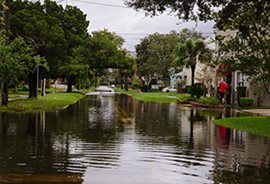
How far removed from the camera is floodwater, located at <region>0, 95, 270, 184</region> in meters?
9.66

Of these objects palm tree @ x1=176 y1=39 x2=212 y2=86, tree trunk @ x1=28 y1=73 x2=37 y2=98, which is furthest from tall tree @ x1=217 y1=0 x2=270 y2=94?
palm tree @ x1=176 y1=39 x2=212 y2=86

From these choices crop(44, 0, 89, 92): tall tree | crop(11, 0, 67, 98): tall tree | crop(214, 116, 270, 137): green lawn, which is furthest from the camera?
crop(44, 0, 89, 92): tall tree

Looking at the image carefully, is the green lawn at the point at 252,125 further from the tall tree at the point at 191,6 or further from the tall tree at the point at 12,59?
the tall tree at the point at 12,59

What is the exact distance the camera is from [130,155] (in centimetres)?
1255

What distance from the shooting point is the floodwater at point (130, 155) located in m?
9.66

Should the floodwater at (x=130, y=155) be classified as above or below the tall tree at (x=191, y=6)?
below

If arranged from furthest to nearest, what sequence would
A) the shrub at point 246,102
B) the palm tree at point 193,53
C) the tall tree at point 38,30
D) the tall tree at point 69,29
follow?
the palm tree at point 193,53
the tall tree at point 69,29
the shrub at point 246,102
the tall tree at point 38,30

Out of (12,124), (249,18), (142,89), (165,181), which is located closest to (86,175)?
(165,181)

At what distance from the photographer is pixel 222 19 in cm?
1350

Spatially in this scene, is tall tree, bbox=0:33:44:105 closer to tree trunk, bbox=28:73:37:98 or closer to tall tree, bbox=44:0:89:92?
tree trunk, bbox=28:73:37:98

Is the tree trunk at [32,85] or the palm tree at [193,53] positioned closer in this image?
the tree trunk at [32,85]

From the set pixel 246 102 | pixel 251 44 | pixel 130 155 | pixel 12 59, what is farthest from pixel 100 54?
pixel 130 155

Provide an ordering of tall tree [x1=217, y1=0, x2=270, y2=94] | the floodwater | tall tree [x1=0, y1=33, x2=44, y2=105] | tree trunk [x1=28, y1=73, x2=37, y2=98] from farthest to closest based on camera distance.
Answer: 1. tree trunk [x1=28, y1=73, x2=37, y2=98]
2. tall tree [x1=0, y1=33, x2=44, y2=105]
3. tall tree [x1=217, y1=0, x2=270, y2=94]
4. the floodwater

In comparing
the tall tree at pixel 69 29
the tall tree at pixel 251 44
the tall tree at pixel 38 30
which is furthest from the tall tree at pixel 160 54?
the tall tree at pixel 251 44
